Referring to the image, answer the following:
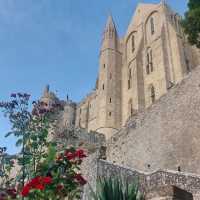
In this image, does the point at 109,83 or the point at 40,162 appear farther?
the point at 109,83

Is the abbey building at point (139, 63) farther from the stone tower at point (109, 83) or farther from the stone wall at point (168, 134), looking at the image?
the stone wall at point (168, 134)

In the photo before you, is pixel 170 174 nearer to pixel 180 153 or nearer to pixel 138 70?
pixel 180 153

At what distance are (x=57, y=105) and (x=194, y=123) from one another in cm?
831

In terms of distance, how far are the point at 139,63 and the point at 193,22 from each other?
23.5 m

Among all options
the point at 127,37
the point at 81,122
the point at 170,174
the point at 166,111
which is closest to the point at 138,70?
the point at 127,37

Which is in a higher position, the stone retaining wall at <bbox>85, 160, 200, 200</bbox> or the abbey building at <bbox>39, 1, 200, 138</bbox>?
the abbey building at <bbox>39, 1, 200, 138</bbox>

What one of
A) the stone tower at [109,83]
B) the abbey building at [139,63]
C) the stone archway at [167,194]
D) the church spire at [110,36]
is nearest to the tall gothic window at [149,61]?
the abbey building at [139,63]

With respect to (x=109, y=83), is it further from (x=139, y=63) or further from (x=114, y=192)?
(x=114, y=192)

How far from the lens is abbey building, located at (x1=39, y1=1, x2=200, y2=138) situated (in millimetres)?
34188

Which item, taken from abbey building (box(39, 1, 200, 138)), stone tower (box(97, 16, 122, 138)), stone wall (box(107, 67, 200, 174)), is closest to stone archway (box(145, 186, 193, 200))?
stone wall (box(107, 67, 200, 174))

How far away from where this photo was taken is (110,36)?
42.3 meters

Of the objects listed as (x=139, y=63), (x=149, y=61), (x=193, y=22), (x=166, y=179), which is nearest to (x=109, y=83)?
(x=139, y=63)

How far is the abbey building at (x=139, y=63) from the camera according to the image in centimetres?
3419

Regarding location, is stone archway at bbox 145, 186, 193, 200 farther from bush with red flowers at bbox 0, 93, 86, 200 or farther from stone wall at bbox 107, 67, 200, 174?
stone wall at bbox 107, 67, 200, 174
